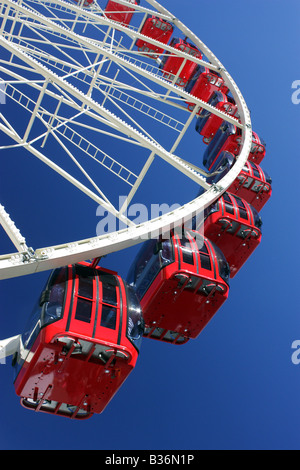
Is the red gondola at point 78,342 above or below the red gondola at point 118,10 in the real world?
below

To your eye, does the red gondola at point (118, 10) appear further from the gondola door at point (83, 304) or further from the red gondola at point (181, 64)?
the gondola door at point (83, 304)

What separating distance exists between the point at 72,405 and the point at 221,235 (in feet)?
28.8

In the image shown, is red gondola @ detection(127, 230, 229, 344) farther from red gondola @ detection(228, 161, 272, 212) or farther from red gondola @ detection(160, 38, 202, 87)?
red gondola @ detection(160, 38, 202, 87)

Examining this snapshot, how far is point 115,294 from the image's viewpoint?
42.3 ft

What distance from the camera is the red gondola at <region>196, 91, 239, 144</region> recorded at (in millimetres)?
27531

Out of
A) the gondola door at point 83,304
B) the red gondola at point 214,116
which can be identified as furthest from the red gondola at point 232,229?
the red gondola at point 214,116

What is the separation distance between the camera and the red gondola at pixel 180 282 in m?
15.4

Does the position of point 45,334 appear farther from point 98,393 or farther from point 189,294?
point 189,294

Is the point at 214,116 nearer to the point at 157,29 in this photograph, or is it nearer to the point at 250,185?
the point at 250,185

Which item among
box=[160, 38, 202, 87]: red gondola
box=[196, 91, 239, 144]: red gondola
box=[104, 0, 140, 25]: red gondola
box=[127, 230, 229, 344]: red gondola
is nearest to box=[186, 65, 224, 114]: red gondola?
box=[160, 38, 202, 87]: red gondola

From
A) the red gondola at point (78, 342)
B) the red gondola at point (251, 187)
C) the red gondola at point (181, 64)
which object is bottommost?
the red gondola at point (78, 342)

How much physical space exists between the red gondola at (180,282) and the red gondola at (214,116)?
12773mm

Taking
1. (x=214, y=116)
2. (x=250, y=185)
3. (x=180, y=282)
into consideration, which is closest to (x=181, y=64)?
(x=214, y=116)

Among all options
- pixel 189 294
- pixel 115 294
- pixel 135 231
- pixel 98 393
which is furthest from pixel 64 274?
pixel 189 294
